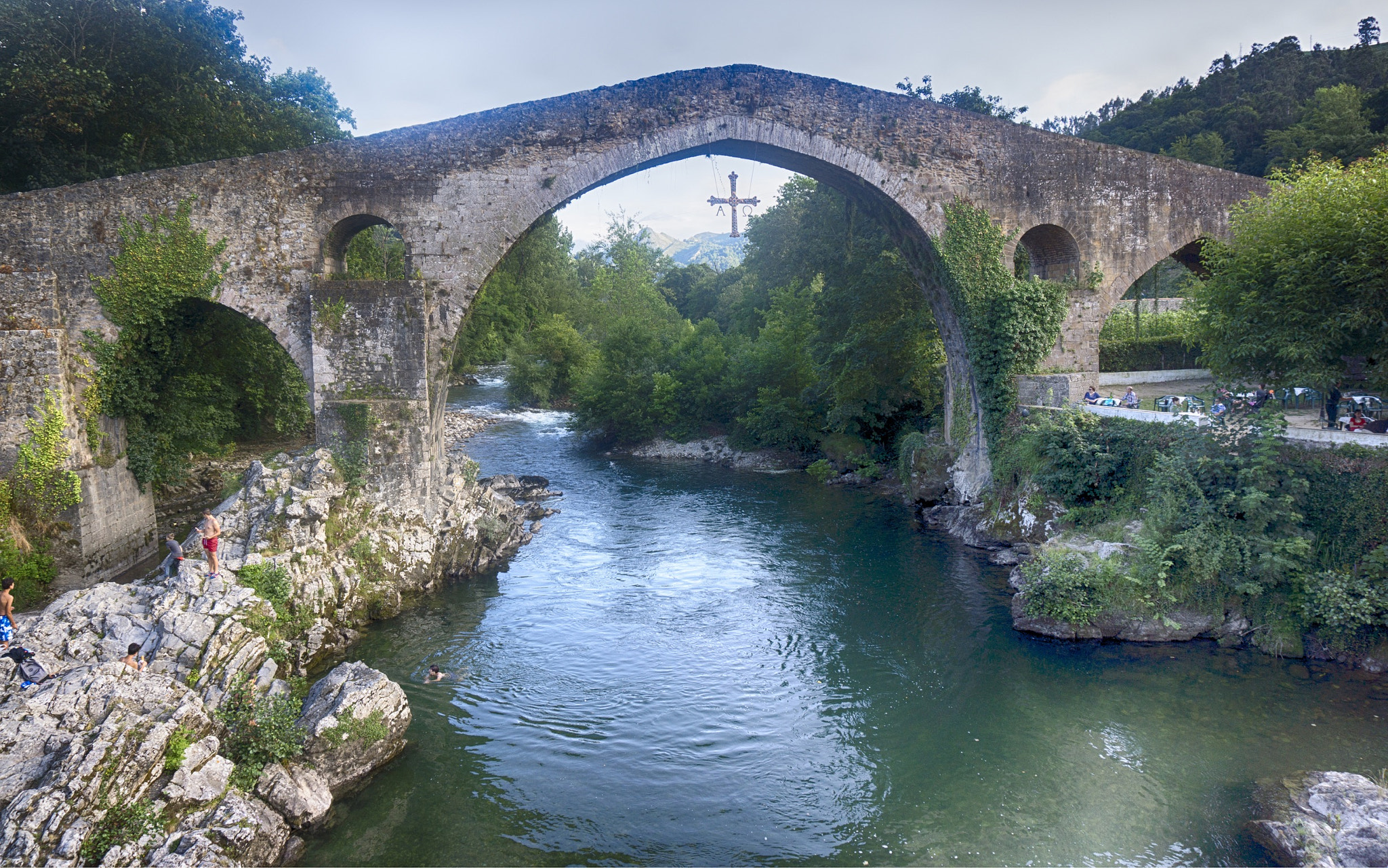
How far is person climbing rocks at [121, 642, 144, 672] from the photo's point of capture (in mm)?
7516

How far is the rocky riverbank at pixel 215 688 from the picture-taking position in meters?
5.97

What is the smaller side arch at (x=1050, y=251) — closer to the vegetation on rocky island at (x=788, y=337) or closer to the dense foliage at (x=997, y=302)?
the dense foliage at (x=997, y=302)

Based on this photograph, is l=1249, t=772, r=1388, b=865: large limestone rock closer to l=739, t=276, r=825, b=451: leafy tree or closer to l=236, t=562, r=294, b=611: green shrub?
l=236, t=562, r=294, b=611: green shrub

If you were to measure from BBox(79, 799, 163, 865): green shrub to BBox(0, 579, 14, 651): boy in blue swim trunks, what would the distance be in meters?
2.95

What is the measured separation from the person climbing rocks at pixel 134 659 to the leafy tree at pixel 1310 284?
13253 millimetres

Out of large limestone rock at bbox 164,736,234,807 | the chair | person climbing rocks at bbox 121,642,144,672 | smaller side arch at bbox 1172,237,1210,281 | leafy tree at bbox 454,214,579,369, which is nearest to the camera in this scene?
large limestone rock at bbox 164,736,234,807

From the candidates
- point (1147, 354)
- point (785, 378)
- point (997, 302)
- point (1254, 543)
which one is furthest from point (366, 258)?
point (1147, 354)

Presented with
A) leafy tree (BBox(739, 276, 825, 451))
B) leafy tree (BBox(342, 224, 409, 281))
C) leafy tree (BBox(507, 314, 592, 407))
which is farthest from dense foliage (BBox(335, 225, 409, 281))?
leafy tree (BBox(739, 276, 825, 451))

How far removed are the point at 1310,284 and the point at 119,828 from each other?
13491 mm

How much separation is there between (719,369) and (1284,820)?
21475 mm

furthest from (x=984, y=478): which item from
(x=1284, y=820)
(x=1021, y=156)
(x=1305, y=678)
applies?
(x=1284, y=820)

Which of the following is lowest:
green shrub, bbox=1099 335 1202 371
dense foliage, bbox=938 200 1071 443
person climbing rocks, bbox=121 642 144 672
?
person climbing rocks, bbox=121 642 144 672

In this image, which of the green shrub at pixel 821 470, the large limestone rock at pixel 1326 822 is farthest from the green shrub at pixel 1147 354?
the large limestone rock at pixel 1326 822

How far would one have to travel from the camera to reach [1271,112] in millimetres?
25297
